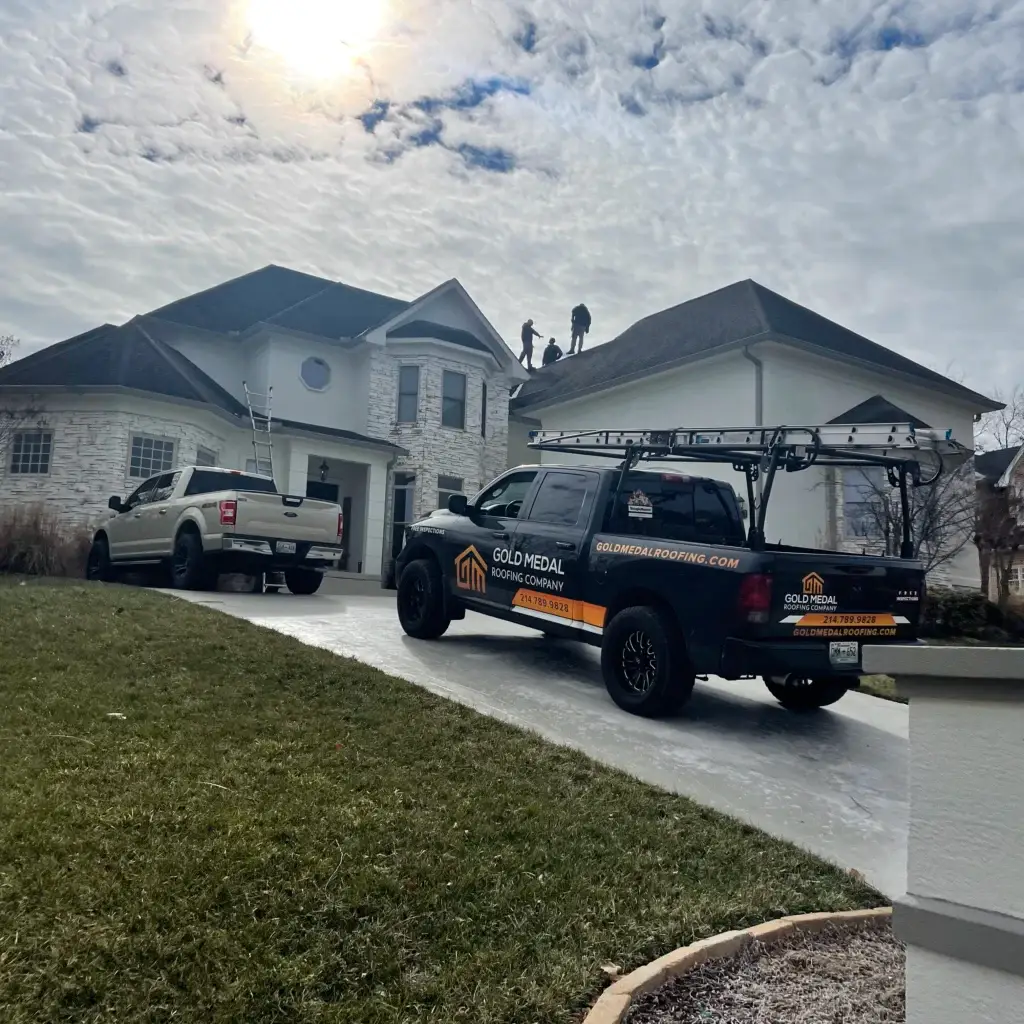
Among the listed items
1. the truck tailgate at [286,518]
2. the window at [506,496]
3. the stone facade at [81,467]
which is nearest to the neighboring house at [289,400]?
the stone facade at [81,467]

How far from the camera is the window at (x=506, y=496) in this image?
8.78 meters

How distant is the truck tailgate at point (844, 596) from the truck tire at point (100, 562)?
12.0 metres

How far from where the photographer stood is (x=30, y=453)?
18938 mm

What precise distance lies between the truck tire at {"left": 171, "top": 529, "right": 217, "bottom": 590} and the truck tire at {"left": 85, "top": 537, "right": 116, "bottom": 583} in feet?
7.90

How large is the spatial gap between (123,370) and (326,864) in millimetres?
17493

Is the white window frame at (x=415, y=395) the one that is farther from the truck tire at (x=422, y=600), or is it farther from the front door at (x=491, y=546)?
the front door at (x=491, y=546)

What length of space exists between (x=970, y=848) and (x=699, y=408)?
60.7ft

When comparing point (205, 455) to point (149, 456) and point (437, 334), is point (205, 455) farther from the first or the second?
point (437, 334)

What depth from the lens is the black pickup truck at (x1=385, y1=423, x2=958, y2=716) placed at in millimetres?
Result: 6434

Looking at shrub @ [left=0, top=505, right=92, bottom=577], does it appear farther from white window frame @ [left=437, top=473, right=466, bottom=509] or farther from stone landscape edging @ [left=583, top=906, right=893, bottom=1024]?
stone landscape edging @ [left=583, top=906, right=893, bottom=1024]

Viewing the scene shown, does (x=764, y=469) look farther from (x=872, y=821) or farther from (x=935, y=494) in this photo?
(x=935, y=494)

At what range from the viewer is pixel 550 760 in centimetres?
538

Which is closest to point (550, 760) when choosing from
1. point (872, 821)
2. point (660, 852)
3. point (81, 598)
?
point (660, 852)

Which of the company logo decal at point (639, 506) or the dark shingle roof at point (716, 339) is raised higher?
the dark shingle roof at point (716, 339)
